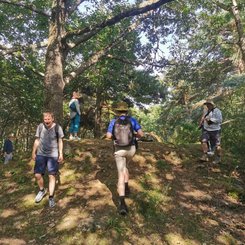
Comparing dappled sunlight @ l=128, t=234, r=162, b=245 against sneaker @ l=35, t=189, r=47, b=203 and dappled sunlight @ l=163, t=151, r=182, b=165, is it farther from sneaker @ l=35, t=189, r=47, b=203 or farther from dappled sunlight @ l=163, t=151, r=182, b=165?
dappled sunlight @ l=163, t=151, r=182, b=165

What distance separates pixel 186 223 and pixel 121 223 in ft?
4.42

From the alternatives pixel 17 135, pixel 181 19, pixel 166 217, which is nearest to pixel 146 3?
pixel 181 19

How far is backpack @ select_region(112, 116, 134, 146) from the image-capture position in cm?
692

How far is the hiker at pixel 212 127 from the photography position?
32.5 feet

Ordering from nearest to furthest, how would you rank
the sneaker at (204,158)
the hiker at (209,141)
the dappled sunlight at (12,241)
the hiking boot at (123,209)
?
the dappled sunlight at (12,241), the hiking boot at (123,209), the sneaker at (204,158), the hiker at (209,141)

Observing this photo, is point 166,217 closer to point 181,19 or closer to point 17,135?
point 181,19

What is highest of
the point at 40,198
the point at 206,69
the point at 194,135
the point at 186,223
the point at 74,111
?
the point at 206,69

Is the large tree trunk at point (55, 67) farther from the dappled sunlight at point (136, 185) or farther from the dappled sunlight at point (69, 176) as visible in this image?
the dappled sunlight at point (136, 185)

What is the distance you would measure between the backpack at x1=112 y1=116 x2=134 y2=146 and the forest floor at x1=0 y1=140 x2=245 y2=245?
4.40 ft

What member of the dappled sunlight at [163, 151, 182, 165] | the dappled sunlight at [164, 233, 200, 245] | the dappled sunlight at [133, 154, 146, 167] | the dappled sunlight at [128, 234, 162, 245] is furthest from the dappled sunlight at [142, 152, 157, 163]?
the dappled sunlight at [128, 234, 162, 245]

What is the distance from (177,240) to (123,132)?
2.34 metres

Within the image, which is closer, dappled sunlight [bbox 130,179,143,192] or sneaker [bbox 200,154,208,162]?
dappled sunlight [bbox 130,179,143,192]

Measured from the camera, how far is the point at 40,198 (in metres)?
7.40

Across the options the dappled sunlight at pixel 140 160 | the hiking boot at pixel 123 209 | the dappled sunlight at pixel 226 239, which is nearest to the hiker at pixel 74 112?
the dappled sunlight at pixel 140 160
